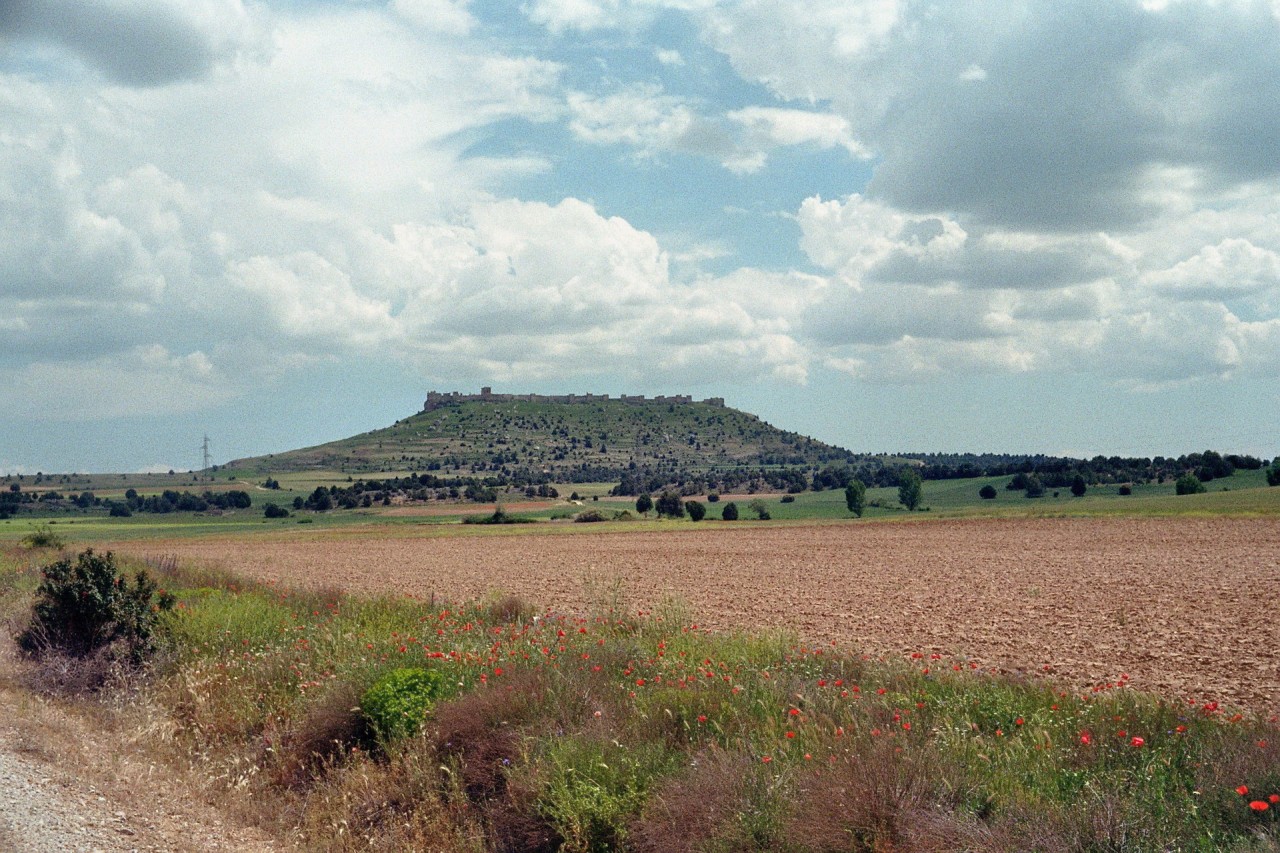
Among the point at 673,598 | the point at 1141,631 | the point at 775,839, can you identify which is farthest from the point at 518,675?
the point at 1141,631

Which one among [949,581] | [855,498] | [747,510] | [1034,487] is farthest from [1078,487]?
[949,581]

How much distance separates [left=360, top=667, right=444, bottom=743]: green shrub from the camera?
11.0 m

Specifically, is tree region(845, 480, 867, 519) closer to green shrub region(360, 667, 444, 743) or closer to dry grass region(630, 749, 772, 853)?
green shrub region(360, 667, 444, 743)

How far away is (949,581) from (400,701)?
76.4ft

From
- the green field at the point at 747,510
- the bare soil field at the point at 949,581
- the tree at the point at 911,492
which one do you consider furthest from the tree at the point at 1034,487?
the bare soil field at the point at 949,581

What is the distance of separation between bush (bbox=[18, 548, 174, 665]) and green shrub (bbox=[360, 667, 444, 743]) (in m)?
6.94

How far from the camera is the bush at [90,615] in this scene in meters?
16.5

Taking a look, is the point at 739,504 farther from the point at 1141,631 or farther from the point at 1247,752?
the point at 1247,752

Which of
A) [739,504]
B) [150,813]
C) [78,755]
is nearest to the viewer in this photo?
[150,813]

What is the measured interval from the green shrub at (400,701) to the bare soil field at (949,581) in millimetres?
8585

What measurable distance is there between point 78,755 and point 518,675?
16.4ft

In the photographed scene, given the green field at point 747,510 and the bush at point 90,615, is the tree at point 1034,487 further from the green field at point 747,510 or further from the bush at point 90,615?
the bush at point 90,615

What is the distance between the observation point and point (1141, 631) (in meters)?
19.1

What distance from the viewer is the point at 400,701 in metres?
11.2
